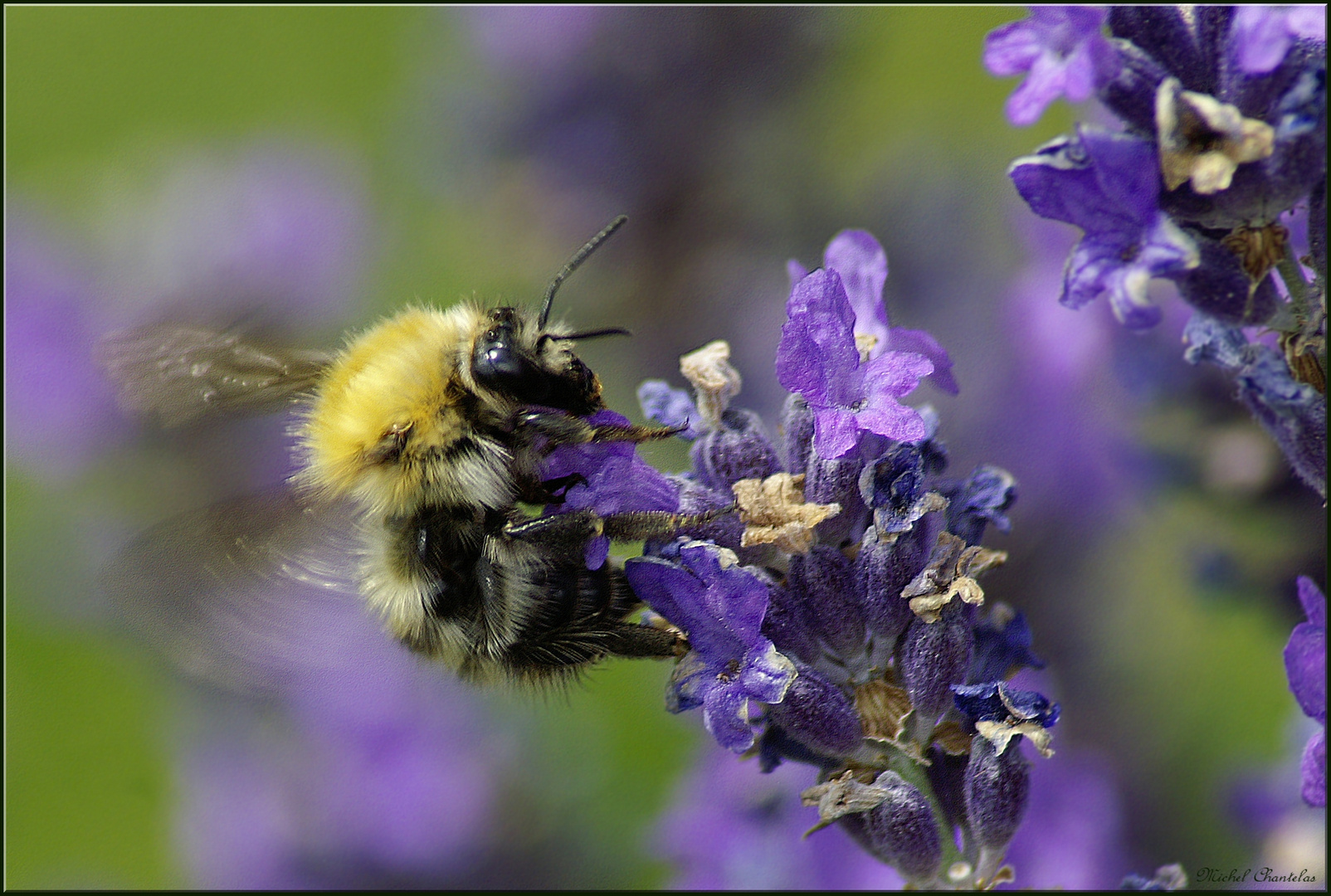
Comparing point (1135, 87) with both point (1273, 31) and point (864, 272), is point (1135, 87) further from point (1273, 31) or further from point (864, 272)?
point (864, 272)

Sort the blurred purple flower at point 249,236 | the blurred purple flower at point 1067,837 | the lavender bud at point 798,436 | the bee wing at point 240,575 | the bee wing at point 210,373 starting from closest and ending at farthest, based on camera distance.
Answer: the lavender bud at point 798,436 < the bee wing at point 240,575 < the bee wing at point 210,373 < the blurred purple flower at point 1067,837 < the blurred purple flower at point 249,236

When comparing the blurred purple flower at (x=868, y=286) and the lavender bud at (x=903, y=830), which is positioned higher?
the blurred purple flower at (x=868, y=286)

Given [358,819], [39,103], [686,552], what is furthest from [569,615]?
[39,103]

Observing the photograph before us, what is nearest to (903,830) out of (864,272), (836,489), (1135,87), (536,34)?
(836,489)

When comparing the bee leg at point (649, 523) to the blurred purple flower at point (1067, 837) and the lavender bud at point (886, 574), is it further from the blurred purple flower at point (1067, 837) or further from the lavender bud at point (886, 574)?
the blurred purple flower at point (1067, 837)

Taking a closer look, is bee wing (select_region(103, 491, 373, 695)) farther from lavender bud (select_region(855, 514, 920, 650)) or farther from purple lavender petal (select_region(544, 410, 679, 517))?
lavender bud (select_region(855, 514, 920, 650))

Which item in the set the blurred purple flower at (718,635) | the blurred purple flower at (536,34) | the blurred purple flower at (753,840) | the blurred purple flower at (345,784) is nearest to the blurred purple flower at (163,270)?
the blurred purple flower at (536,34)
